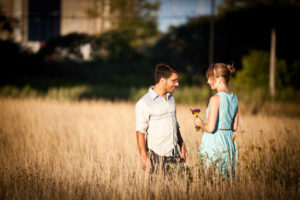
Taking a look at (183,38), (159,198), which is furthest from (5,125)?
(183,38)

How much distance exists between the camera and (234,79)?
973 inches

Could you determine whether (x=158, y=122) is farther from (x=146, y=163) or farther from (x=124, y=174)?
(x=124, y=174)

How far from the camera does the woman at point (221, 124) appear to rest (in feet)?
13.5

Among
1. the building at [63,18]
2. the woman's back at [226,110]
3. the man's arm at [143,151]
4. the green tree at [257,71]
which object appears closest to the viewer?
the man's arm at [143,151]

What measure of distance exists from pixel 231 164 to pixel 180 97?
54.4ft

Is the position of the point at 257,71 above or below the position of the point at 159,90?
above

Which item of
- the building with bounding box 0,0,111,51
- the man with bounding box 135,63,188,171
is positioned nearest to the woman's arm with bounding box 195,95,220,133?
the man with bounding box 135,63,188,171

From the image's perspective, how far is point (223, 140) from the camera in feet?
13.7

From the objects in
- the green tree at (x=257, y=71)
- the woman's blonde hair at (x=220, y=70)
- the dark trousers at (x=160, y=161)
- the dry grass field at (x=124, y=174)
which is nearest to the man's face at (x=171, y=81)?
the woman's blonde hair at (x=220, y=70)

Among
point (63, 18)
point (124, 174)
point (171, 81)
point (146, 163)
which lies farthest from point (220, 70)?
point (63, 18)

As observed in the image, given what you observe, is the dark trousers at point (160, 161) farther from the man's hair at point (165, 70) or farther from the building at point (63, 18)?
the building at point (63, 18)

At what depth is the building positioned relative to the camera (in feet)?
130

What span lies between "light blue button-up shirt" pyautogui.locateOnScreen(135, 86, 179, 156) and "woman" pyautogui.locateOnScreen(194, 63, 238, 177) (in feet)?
1.12

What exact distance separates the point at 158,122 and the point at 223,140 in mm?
821
